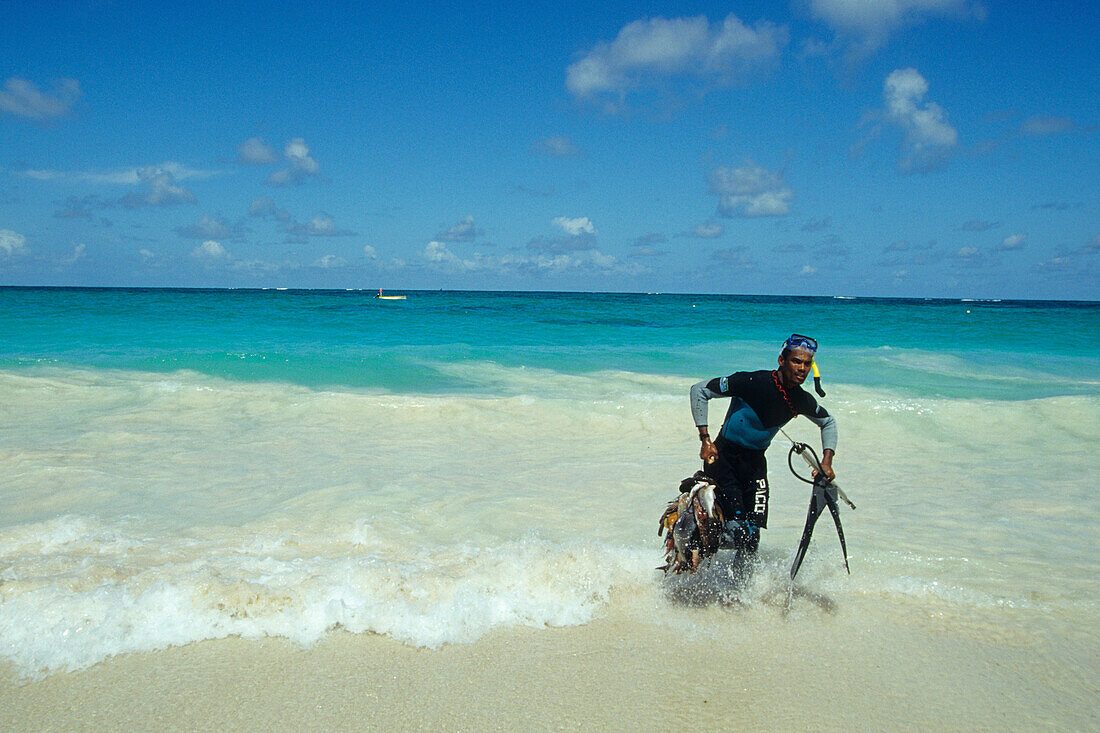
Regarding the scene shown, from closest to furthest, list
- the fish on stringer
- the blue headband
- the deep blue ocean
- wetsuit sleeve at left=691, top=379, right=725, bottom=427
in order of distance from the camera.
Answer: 1. the blue headband
2. wetsuit sleeve at left=691, top=379, right=725, bottom=427
3. the fish on stringer
4. the deep blue ocean

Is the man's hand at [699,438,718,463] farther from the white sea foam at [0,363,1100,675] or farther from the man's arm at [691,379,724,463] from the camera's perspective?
the white sea foam at [0,363,1100,675]

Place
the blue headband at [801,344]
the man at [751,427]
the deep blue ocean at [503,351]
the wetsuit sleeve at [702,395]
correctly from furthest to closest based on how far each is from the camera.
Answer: the deep blue ocean at [503,351] → the wetsuit sleeve at [702,395] → the man at [751,427] → the blue headband at [801,344]

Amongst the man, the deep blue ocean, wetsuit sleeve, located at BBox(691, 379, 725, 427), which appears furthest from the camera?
the deep blue ocean

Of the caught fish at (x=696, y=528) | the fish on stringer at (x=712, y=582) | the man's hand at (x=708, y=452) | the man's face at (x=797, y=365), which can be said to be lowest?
the fish on stringer at (x=712, y=582)

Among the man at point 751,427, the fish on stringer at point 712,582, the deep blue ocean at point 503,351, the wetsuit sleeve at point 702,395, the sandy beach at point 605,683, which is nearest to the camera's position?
the sandy beach at point 605,683

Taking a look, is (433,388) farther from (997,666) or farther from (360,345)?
(997,666)

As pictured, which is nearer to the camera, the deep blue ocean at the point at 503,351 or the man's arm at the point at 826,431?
the man's arm at the point at 826,431

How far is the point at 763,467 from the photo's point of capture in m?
4.38

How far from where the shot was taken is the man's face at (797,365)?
398 centimetres

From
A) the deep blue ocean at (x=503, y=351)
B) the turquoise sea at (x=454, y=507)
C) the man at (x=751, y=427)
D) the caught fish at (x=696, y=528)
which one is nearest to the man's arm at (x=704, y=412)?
the man at (x=751, y=427)

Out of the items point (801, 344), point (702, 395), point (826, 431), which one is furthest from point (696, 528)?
point (801, 344)

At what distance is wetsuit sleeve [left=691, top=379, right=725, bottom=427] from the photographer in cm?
417

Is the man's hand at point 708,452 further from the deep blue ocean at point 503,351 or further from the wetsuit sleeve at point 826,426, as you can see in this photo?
the deep blue ocean at point 503,351

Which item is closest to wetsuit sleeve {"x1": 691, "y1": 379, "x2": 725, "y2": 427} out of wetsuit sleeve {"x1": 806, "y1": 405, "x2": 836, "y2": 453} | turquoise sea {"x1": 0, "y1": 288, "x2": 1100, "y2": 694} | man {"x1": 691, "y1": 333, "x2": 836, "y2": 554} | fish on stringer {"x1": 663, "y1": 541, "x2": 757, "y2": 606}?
man {"x1": 691, "y1": 333, "x2": 836, "y2": 554}
